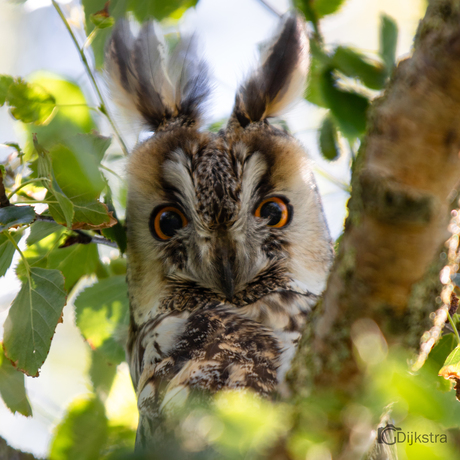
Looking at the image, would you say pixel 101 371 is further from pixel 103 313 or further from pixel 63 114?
pixel 63 114

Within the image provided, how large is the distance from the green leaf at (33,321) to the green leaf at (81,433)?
0.25 m

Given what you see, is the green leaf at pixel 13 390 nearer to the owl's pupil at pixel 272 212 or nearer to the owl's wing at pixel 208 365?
the owl's wing at pixel 208 365

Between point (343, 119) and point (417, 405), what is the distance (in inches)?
43.3

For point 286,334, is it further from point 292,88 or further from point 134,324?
point 292,88

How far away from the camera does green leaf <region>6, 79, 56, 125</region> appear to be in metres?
1.48

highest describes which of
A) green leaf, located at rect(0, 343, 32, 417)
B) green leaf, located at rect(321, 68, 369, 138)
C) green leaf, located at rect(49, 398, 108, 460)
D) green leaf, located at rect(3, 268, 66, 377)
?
green leaf, located at rect(321, 68, 369, 138)

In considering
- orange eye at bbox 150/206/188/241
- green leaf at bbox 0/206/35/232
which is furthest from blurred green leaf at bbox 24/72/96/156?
orange eye at bbox 150/206/188/241

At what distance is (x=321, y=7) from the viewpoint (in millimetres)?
1551

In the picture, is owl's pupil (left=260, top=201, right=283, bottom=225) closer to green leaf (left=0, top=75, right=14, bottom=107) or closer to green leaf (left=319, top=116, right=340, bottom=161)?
green leaf (left=319, top=116, right=340, bottom=161)

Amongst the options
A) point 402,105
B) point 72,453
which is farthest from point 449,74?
point 72,453

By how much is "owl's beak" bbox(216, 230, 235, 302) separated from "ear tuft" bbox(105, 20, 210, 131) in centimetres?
63

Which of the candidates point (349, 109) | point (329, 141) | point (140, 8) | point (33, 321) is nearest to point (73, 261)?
point (33, 321)

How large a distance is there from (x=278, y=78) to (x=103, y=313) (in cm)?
127

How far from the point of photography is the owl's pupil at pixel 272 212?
183 centimetres
